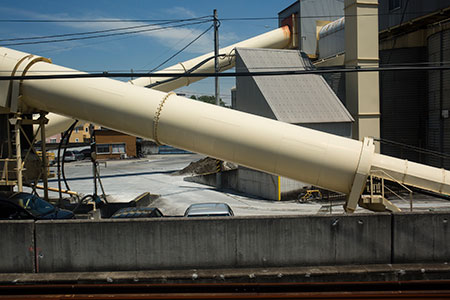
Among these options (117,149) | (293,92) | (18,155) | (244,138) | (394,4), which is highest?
(394,4)

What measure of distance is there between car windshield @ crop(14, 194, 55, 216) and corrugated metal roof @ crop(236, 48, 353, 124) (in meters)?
13.5

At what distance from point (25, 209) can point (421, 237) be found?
432 inches

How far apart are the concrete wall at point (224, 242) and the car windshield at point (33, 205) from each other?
9.85 ft

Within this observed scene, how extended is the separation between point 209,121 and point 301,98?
547 inches

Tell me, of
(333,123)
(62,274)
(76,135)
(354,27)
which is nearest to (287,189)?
(333,123)

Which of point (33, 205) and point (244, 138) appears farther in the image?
point (33, 205)

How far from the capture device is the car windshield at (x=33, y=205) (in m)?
11.5

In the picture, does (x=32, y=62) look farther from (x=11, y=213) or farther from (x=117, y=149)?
(x=117, y=149)

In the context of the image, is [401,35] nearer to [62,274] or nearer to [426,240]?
[426,240]

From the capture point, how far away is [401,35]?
27656mm

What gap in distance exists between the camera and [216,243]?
8680 mm

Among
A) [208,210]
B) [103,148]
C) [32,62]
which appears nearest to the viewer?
[208,210]

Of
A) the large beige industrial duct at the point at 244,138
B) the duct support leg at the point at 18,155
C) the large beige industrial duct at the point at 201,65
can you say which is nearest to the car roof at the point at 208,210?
the large beige industrial duct at the point at 244,138

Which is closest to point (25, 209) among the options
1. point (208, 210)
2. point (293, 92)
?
point (208, 210)
